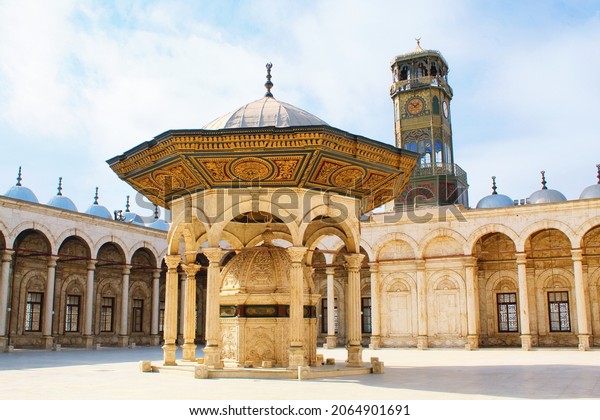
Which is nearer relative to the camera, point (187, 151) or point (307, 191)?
point (187, 151)

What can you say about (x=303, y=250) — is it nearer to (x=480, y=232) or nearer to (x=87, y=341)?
(x=480, y=232)

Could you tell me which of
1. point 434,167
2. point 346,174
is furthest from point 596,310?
point 346,174

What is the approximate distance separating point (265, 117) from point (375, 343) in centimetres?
1527

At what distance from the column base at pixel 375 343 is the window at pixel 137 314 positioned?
1051cm

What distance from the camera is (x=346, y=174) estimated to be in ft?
35.0

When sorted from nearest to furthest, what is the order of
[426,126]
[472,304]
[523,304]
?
[523,304]
[472,304]
[426,126]

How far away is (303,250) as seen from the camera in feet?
33.1

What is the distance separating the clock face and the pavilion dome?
20767 millimetres

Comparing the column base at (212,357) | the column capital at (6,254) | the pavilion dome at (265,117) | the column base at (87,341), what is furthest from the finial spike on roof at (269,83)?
the column base at (87,341)

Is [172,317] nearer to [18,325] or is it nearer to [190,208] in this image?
[190,208]

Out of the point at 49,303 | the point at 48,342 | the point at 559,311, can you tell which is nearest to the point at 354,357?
the point at 49,303

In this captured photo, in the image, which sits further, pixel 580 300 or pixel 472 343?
pixel 472 343

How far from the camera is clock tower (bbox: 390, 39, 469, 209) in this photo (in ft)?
97.5

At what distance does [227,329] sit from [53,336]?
14.8 m
